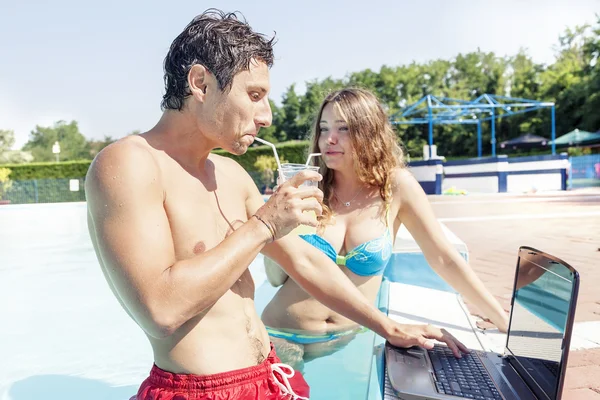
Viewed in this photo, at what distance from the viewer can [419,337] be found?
6.06ft

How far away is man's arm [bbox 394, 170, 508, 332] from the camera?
250 cm

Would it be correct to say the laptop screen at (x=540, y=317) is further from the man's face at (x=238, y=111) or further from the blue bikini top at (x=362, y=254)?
the man's face at (x=238, y=111)

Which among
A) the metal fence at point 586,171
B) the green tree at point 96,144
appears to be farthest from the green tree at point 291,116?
the green tree at point 96,144

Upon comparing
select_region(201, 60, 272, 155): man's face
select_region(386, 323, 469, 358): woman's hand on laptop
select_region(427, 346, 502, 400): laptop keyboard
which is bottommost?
select_region(427, 346, 502, 400): laptop keyboard

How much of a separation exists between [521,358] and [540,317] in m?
0.20

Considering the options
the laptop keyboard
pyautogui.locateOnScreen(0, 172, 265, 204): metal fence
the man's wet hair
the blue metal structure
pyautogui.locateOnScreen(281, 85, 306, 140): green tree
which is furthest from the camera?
pyautogui.locateOnScreen(281, 85, 306, 140): green tree

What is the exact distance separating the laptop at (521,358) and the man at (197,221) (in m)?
0.43

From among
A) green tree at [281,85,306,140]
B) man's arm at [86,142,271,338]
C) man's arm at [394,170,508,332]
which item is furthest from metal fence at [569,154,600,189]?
man's arm at [86,142,271,338]

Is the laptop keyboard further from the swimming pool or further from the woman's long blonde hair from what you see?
the woman's long blonde hair

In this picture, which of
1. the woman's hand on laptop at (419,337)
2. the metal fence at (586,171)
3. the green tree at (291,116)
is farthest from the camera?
the green tree at (291,116)

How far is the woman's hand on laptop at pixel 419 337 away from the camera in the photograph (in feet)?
6.06

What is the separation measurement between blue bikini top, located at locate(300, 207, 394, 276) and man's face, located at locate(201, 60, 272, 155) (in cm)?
125

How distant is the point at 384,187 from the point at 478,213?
338 inches

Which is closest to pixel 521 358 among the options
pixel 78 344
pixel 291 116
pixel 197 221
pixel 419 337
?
pixel 419 337
